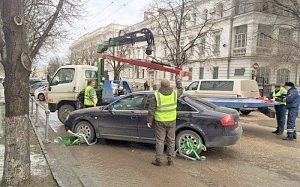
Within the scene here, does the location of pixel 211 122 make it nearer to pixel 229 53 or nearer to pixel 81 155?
pixel 81 155

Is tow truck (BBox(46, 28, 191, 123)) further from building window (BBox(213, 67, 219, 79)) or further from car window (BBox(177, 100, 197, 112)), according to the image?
building window (BBox(213, 67, 219, 79))

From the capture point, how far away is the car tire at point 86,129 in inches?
378

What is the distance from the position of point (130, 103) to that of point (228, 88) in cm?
1004

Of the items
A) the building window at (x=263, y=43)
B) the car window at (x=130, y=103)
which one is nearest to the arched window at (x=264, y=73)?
the building window at (x=263, y=43)

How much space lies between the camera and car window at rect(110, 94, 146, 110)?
29.7 feet

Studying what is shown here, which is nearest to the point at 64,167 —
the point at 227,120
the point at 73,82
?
the point at 227,120

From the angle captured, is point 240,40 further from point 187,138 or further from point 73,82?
point 187,138

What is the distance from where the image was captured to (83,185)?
5863mm

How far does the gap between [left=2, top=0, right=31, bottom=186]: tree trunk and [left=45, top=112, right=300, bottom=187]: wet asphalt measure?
51.6 inches

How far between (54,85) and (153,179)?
8.55 metres

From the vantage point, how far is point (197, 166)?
7.49m

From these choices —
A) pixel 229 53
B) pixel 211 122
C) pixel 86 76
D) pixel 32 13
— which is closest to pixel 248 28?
pixel 229 53

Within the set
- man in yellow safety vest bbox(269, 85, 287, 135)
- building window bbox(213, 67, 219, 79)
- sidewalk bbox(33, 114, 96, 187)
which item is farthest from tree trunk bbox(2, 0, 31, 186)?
building window bbox(213, 67, 219, 79)

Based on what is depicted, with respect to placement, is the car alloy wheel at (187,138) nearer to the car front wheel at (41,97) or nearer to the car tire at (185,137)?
the car tire at (185,137)
